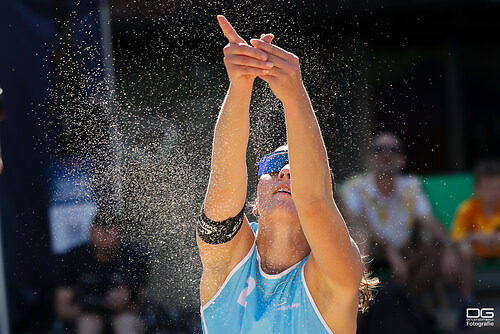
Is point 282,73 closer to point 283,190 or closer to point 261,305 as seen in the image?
point 283,190

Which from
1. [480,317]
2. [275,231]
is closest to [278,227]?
[275,231]

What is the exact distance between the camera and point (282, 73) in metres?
1.55

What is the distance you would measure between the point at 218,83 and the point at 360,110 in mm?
1070

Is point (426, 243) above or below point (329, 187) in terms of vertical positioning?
below

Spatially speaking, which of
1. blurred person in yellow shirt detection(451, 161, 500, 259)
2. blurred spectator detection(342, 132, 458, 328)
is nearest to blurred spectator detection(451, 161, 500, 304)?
blurred person in yellow shirt detection(451, 161, 500, 259)

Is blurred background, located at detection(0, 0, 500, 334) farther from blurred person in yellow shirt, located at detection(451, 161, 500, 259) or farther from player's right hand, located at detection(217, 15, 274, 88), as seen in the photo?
player's right hand, located at detection(217, 15, 274, 88)

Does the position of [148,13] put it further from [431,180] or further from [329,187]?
[329,187]

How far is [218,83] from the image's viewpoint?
14.3ft

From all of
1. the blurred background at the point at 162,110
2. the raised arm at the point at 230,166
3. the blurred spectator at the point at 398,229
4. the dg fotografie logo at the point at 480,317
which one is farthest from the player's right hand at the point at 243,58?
the dg fotografie logo at the point at 480,317

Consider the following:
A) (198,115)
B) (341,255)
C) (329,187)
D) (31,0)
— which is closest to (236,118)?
(329,187)

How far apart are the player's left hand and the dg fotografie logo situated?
Answer: 3.13 metres

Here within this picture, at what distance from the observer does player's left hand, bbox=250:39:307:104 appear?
5.01 feet

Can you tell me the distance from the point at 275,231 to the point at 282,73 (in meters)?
0.64

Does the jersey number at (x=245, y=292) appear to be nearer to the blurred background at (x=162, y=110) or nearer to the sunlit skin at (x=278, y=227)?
the sunlit skin at (x=278, y=227)
